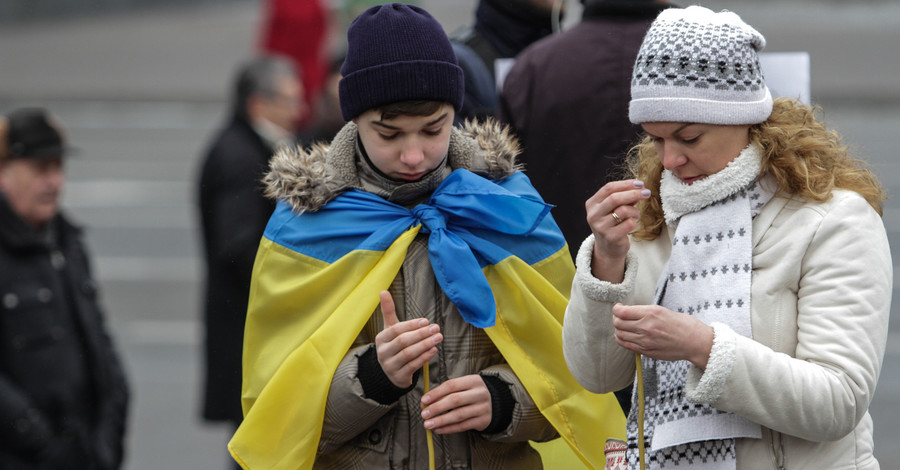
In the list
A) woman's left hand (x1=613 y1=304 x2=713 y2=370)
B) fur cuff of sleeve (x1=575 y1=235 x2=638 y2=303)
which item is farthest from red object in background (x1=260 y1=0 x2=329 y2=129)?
woman's left hand (x1=613 y1=304 x2=713 y2=370)

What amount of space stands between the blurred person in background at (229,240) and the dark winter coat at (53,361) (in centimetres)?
90

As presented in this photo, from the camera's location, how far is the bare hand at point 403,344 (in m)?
2.70

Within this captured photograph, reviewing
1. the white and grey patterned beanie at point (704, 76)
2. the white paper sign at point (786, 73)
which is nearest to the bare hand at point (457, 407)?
the white and grey patterned beanie at point (704, 76)

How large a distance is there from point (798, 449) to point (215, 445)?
5.65 m

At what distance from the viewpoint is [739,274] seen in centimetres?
249

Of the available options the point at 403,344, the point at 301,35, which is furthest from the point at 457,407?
the point at 301,35

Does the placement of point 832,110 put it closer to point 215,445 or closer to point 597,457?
point 215,445

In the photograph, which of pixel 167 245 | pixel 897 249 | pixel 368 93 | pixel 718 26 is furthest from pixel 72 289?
pixel 897 249

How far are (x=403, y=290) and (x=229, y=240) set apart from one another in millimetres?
3294

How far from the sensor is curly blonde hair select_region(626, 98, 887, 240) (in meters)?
2.50

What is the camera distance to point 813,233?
246cm

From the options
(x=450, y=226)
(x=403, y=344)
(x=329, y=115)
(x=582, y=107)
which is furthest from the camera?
(x=329, y=115)

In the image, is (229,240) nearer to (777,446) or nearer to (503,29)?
(503,29)

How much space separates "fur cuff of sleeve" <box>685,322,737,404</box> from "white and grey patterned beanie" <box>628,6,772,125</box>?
0.43 m
